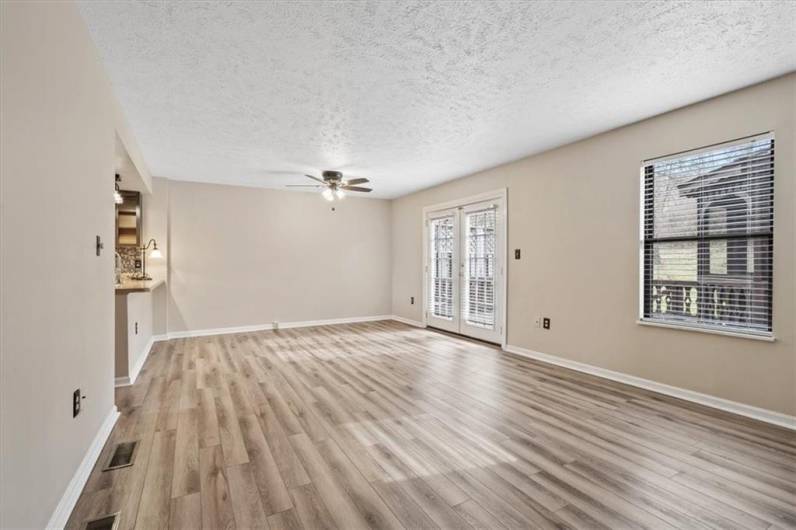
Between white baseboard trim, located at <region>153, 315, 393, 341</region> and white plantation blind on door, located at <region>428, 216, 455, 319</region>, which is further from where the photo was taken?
white plantation blind on door, located at <region>428, 216, 455, 319</region>

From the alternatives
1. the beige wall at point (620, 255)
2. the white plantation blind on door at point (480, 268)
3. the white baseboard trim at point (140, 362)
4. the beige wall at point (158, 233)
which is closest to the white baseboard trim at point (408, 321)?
the white plantation blind on door at point (480, 268)

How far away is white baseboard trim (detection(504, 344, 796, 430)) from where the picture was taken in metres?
2.73

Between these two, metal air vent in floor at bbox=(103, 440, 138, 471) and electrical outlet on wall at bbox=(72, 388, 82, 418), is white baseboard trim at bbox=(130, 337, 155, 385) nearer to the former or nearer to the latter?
metal air vent in floor at bbox=(103, 440, 138, 471)

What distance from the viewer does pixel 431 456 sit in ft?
7.52

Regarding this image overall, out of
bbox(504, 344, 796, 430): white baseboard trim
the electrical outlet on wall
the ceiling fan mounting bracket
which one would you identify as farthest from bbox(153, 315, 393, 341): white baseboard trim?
the electrical outlet on wall

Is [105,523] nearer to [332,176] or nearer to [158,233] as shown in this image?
[332,176]

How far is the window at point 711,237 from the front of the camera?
2.85 metres

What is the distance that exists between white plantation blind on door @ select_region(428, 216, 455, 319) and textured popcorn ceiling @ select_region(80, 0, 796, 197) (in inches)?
90.4

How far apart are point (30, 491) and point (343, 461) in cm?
138

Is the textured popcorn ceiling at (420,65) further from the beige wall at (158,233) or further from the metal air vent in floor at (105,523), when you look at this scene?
the metal air vent in floor at (105,523)


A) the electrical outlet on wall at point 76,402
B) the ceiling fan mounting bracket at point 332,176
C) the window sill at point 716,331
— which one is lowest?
the electrical outlet on wall at point 76,402

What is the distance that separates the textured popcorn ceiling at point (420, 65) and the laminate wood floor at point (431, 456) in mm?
2529

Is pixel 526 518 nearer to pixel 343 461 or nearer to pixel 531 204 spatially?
pixel 343 461

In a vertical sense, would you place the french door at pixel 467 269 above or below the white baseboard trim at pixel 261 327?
above
